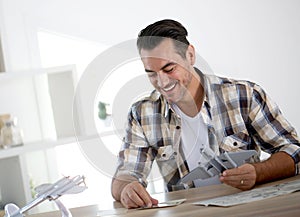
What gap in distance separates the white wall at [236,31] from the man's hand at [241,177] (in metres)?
2.44

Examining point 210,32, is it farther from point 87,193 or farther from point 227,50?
point 87,193

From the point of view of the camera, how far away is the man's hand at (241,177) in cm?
162

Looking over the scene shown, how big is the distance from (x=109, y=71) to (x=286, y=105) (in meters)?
2.89

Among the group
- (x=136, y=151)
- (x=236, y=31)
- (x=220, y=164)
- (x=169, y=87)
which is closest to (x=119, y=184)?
(x=136, y=151)

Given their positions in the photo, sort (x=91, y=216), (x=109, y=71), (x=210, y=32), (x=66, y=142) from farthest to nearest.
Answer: (x=210, y=32)
(x=66, y=142)
(x=91, y=216)
(x=109, y=71)

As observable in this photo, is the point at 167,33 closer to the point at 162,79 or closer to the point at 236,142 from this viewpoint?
the point at 162,79

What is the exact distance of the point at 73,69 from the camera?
3.62 meters

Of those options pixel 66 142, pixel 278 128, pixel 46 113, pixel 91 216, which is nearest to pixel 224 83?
pixel 278 128

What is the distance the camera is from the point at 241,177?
1.64m

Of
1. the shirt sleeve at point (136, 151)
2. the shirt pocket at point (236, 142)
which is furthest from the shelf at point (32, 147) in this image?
the shirt pocket at point (236, 142)

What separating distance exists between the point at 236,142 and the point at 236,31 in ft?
7.53

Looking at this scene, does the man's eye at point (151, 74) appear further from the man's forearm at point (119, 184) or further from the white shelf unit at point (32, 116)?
the white shelf unit at point (32, 116)

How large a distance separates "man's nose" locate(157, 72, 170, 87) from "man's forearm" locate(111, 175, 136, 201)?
1.62ft

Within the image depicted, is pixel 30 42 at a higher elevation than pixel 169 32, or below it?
higher
